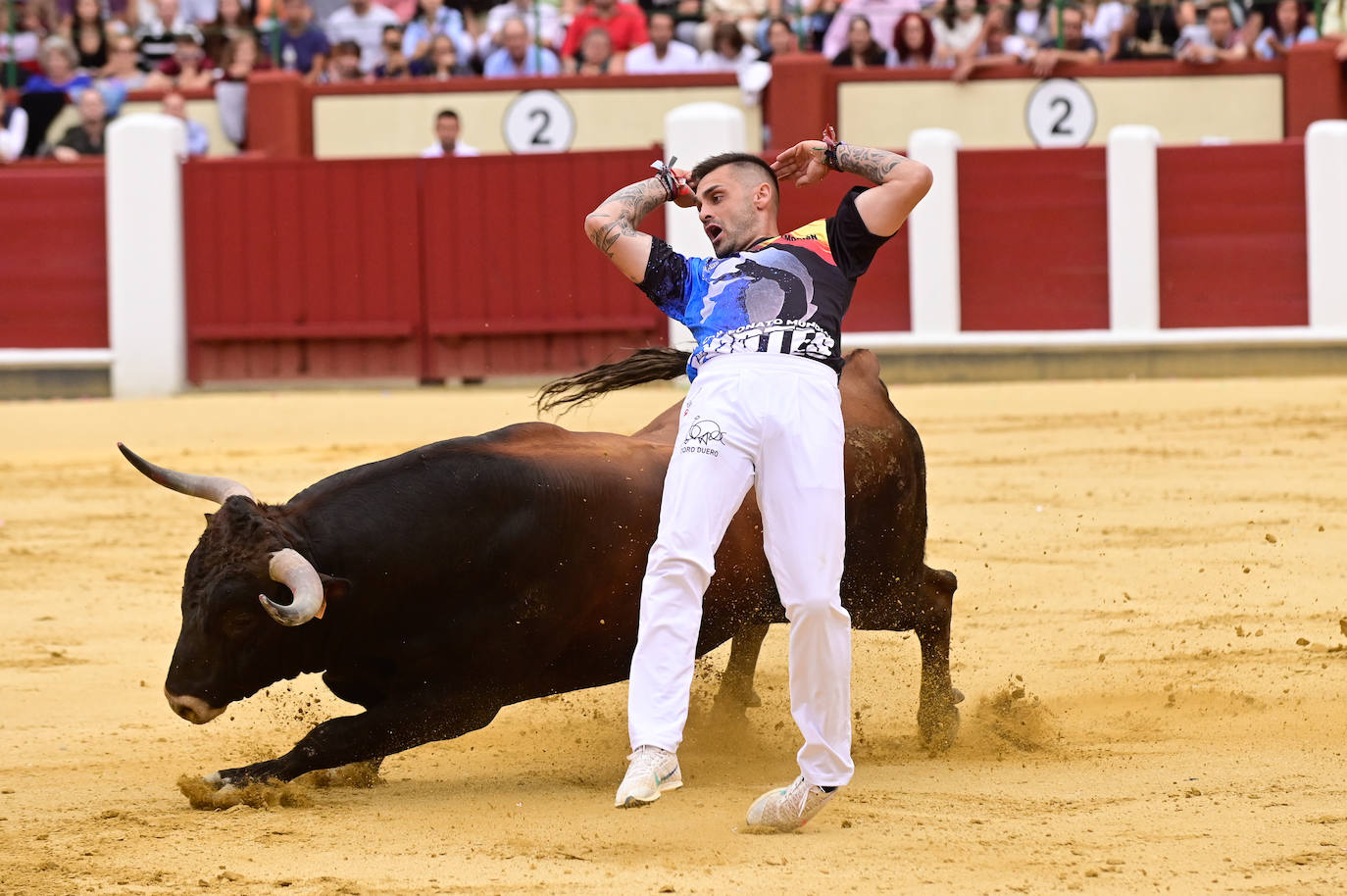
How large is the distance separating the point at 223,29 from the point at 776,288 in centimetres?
1085

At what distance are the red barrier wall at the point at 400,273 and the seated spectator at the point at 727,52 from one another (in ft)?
4.60

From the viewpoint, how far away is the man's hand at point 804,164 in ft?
11.9

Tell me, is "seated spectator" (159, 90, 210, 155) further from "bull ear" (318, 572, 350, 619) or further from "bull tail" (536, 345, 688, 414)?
"bull ear" (318, 572, 350, 619)

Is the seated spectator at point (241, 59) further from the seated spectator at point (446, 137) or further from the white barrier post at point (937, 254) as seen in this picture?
the white barrier post at point (937, 254)

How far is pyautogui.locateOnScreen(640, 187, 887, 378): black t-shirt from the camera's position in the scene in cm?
349

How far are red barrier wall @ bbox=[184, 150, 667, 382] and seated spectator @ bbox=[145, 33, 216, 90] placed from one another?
1197mm

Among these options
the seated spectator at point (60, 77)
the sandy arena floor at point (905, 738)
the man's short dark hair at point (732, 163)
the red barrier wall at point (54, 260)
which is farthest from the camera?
the seated spectator at point (60, 77)

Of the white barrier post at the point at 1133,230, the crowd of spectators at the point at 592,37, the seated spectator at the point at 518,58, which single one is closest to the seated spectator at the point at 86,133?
the crowd of spectators at the point at 592,37

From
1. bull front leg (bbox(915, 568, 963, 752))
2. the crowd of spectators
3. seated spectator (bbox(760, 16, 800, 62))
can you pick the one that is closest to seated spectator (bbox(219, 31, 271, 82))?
the crowd of spectators

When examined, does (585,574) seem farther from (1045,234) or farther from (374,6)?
(374,6)

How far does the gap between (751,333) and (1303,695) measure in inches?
68.4

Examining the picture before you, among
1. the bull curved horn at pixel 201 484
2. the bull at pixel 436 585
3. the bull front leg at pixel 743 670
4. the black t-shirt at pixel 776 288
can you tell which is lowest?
the bull front leg at pixel 743 670

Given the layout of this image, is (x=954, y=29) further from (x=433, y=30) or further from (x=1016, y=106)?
(x=433, y=30)

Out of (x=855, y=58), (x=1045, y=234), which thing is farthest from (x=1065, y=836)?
(x=855, y=58)
